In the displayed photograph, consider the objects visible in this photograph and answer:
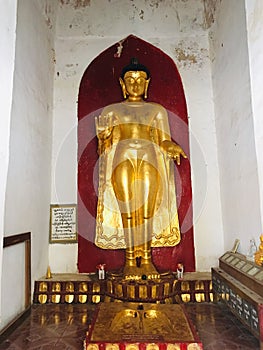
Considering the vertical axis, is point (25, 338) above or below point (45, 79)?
below

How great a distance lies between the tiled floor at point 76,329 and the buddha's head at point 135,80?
2054 millimetres

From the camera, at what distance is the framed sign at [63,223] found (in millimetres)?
3410

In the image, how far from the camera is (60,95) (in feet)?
12.3

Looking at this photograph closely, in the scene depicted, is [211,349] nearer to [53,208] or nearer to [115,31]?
[53,208]

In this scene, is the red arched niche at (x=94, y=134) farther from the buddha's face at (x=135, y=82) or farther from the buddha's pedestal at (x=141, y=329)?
the buddha's pedestal at (x=141, y=329)

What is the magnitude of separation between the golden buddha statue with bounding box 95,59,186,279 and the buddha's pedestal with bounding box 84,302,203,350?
0.81 m

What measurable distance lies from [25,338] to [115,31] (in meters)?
3.28

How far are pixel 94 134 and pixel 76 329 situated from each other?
2059 millimetres

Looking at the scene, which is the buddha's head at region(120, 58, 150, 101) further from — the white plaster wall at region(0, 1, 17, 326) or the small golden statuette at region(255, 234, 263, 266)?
the small golden statuette at region(255, 234, 263, 266)

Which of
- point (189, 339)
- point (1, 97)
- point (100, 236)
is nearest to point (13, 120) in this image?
point (1, 97)

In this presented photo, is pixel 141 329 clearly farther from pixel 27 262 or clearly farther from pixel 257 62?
pixel 257 62

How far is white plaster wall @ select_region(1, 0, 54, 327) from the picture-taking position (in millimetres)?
2484

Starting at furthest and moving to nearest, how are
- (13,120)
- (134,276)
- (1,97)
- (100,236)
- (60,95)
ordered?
1. (60,95)
2. (100,236)
3. (134,276)
4. (13,120)
5. (1,97)

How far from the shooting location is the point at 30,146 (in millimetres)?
2908
